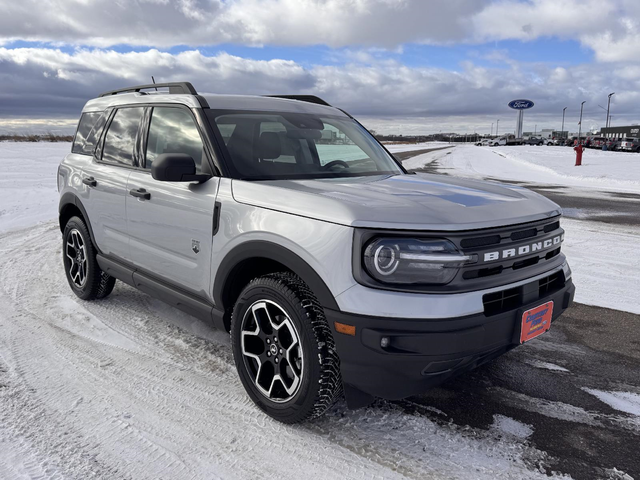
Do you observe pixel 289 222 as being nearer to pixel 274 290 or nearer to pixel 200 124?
pixel 274 290

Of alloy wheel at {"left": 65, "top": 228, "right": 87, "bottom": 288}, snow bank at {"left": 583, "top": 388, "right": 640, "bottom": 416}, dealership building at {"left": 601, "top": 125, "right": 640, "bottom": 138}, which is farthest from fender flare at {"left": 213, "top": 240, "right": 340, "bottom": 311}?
dealership building at {"left": 601, "top": 125, "right": 640, "bottom": 138}

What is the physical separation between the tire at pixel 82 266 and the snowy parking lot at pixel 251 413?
249 mm

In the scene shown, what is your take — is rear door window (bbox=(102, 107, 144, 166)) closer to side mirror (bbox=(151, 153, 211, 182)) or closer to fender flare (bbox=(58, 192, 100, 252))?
fender flare (bbox=(58, 192, 100, 252))

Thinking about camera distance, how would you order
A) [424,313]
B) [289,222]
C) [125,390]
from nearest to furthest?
1. [424,313]
2. [289,222]
3. [125,390]

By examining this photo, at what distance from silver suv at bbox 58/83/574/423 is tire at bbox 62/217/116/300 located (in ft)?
1.60

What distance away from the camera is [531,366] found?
3699 millimetres

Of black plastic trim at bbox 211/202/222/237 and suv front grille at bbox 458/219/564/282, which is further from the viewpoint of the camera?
black plastic trim at bbox 211/202/222/237

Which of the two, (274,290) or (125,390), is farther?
(125,390)

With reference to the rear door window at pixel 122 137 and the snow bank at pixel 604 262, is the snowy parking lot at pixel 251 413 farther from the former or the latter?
the rear door window at pixel 122 137

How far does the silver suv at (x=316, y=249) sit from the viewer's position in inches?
96.9

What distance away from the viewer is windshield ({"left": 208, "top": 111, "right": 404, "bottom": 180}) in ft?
11.3

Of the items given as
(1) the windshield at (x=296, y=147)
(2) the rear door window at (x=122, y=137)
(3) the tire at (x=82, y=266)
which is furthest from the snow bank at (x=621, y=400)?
(3) the tire at (x=82, y=266)

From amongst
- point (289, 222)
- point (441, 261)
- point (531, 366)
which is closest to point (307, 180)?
point (289, 222)

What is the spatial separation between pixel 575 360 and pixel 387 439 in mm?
1807
